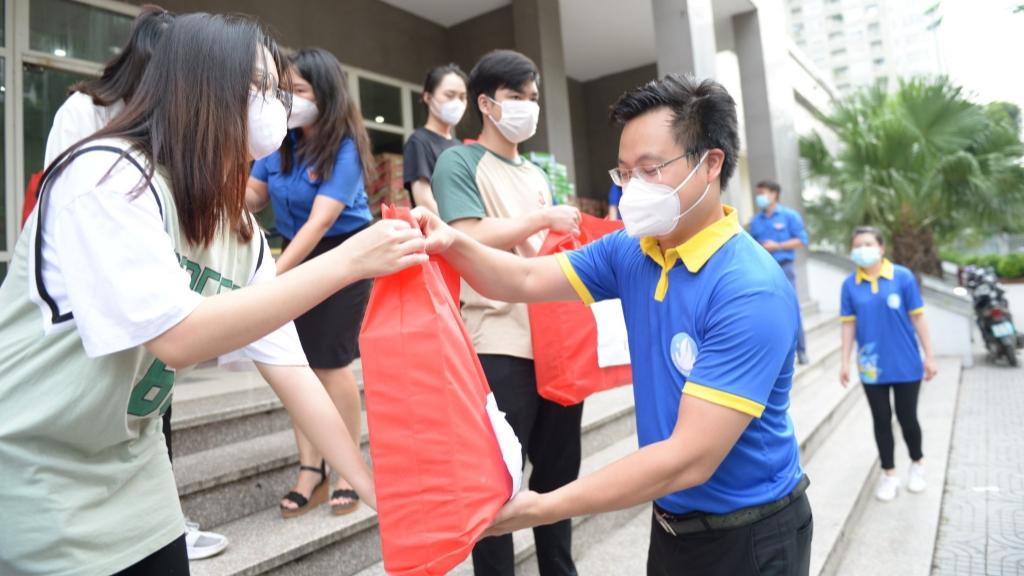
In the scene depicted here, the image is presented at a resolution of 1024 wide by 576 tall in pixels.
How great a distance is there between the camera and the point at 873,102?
37.1 feet

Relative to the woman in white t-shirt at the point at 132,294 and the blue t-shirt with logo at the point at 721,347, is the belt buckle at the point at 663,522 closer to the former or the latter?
the blue t-shirt with logo at the point at 721,347

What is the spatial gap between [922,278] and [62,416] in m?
11.6

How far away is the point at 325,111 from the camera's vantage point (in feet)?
8.67

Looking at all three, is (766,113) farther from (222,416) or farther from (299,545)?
(299,545)

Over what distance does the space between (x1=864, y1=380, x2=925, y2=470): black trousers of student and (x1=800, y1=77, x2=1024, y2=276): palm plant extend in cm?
706

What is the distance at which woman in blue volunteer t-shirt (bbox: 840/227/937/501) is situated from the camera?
4.30 meters

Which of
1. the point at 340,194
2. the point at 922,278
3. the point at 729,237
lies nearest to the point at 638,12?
the point at 922,278

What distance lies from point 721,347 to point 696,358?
91 mm

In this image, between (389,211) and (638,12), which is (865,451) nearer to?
(389,211)

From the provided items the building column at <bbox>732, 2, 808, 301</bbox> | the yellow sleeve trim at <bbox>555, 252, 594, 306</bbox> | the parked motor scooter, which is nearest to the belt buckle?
the yellow sleeve trim at <bbox>555, 252, 594, 306</bbox>

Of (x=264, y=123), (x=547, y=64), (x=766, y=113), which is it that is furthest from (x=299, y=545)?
(x=766, y=113)

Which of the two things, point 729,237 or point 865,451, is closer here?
point 729,237

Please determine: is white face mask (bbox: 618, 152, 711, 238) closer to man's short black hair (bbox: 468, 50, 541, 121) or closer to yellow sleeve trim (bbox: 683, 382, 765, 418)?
→ yellow sleeve trim (bbox: 683, 382, 765, 418)

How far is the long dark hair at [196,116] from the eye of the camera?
3.77ft
